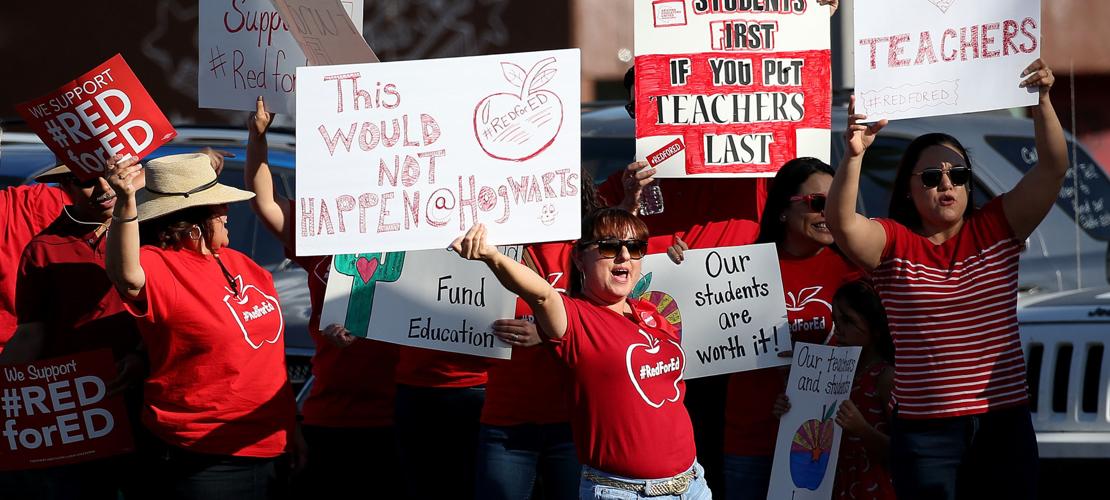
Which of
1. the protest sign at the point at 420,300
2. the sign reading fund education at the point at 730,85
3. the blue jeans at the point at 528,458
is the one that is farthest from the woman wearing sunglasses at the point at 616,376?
the sign reading fund education at the point at 730,85

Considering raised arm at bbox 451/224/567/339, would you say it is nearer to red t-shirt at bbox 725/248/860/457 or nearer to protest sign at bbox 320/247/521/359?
protest sign at bbox 320/247/521/359

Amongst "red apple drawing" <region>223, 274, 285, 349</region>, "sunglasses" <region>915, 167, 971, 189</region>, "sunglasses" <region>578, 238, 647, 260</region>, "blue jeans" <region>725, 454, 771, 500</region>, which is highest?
"sunglasses" <region>915, 167, 971, 189</region>

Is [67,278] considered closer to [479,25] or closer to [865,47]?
[865,47]

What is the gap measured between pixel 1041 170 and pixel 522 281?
1.66 metres

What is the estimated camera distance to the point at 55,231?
17.2 feet

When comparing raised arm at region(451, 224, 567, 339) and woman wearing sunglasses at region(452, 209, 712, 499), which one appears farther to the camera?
woman wearing sunglasses at region(452, 209, 712, 499)

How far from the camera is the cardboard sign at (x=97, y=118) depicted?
535 centimetres

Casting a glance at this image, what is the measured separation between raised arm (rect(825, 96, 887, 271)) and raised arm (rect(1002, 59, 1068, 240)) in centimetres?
42

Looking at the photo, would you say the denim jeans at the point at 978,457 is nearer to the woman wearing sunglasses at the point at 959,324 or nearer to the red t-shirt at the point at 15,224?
the woman wearing sunglasses at the point at 959,324

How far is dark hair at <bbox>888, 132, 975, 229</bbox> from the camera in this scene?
15.7 feet

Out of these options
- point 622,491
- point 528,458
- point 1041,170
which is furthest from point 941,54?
point 528,458

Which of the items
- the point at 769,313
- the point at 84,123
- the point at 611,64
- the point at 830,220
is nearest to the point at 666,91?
the point at 769,313

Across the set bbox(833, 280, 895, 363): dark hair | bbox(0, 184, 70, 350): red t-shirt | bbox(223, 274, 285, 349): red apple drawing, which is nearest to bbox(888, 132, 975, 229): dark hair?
bbox(833, 280, 895, 363): dark hair

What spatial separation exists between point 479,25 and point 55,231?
915cm
